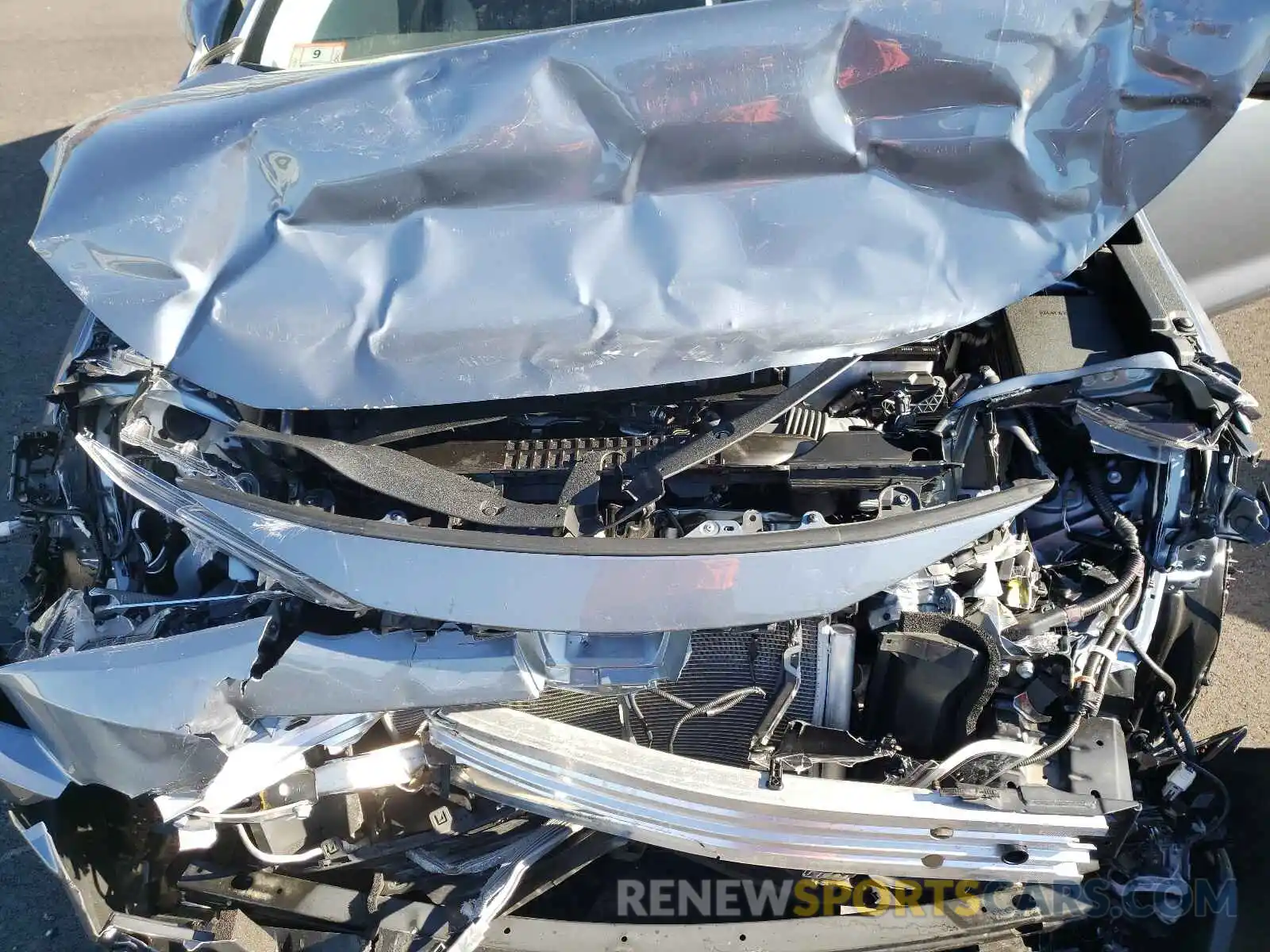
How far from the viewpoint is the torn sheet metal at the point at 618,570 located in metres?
1.73

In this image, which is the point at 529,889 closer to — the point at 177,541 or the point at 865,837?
the point at 865,837

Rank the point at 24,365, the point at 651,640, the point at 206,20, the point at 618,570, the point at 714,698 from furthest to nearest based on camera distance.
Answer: the point at 24,365
the point at 206,20
the point at 714,698
the point at 651,640
the point at 618,570

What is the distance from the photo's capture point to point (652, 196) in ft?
6.16

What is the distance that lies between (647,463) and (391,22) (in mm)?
1658

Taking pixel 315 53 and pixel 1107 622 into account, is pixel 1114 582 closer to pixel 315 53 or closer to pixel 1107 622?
pixel 1107 622

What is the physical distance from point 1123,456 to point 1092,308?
45 cm

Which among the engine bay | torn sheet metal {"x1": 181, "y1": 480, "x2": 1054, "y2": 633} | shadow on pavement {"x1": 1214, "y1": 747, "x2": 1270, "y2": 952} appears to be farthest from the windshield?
shadow on pavement {"x1": 1214, "y1": 747, "x2": 1270, "y2": 952}

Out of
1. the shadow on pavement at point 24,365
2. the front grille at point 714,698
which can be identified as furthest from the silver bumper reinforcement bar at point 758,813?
the shadow on pavement at point 24,365

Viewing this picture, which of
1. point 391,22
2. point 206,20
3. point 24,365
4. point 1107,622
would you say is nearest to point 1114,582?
point 1107,622

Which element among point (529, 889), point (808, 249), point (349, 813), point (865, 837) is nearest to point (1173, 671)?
point (865, 837)

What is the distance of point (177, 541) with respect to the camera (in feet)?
7.47

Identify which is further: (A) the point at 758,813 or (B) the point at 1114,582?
(B) the point at 1114,582

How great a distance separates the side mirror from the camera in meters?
3.16

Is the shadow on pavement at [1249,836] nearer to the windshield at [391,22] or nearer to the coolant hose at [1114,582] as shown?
the coolant hose at [1114,582]
